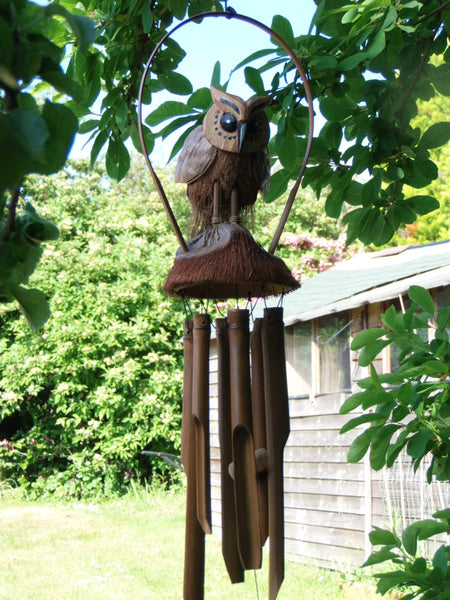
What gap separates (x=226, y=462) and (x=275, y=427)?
152mm

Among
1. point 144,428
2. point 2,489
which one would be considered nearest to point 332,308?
point 144,428

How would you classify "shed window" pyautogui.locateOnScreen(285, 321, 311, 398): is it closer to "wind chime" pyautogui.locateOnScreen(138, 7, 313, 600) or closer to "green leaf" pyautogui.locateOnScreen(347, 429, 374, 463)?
"green leaf" pyautogui.locateOnScreen(347, 429, 374, 463)

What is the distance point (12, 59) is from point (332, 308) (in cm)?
552

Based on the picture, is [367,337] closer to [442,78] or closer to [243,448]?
[243,448]

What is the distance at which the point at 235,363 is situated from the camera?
55.2 inches

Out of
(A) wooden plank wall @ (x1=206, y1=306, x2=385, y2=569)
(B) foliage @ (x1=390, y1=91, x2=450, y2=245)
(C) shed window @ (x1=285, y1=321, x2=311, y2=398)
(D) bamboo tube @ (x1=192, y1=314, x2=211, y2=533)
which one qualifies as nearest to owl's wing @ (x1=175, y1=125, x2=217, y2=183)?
(D) bamboo tube @ (x1=192, y1=314, x2=211, y2=533)

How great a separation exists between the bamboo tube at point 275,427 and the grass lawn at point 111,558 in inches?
140

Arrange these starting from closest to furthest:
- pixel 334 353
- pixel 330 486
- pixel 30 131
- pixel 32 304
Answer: pixel 30 131 < pixel 32 304 < pixel 330 486 < pixel 334 353

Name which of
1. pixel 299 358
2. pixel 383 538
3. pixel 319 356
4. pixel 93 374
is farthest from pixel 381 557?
pixel 93 374

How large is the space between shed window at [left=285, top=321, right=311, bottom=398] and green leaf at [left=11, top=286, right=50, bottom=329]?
6.09 meters

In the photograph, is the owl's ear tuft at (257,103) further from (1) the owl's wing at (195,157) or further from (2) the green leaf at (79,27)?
(2) the green leaf at (79,27)

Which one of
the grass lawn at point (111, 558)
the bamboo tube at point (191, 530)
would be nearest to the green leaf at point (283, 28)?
the bamboo tube at point (191, 530)

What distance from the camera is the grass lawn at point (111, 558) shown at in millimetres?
4938

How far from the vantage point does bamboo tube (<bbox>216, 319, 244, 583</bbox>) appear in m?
1.44
